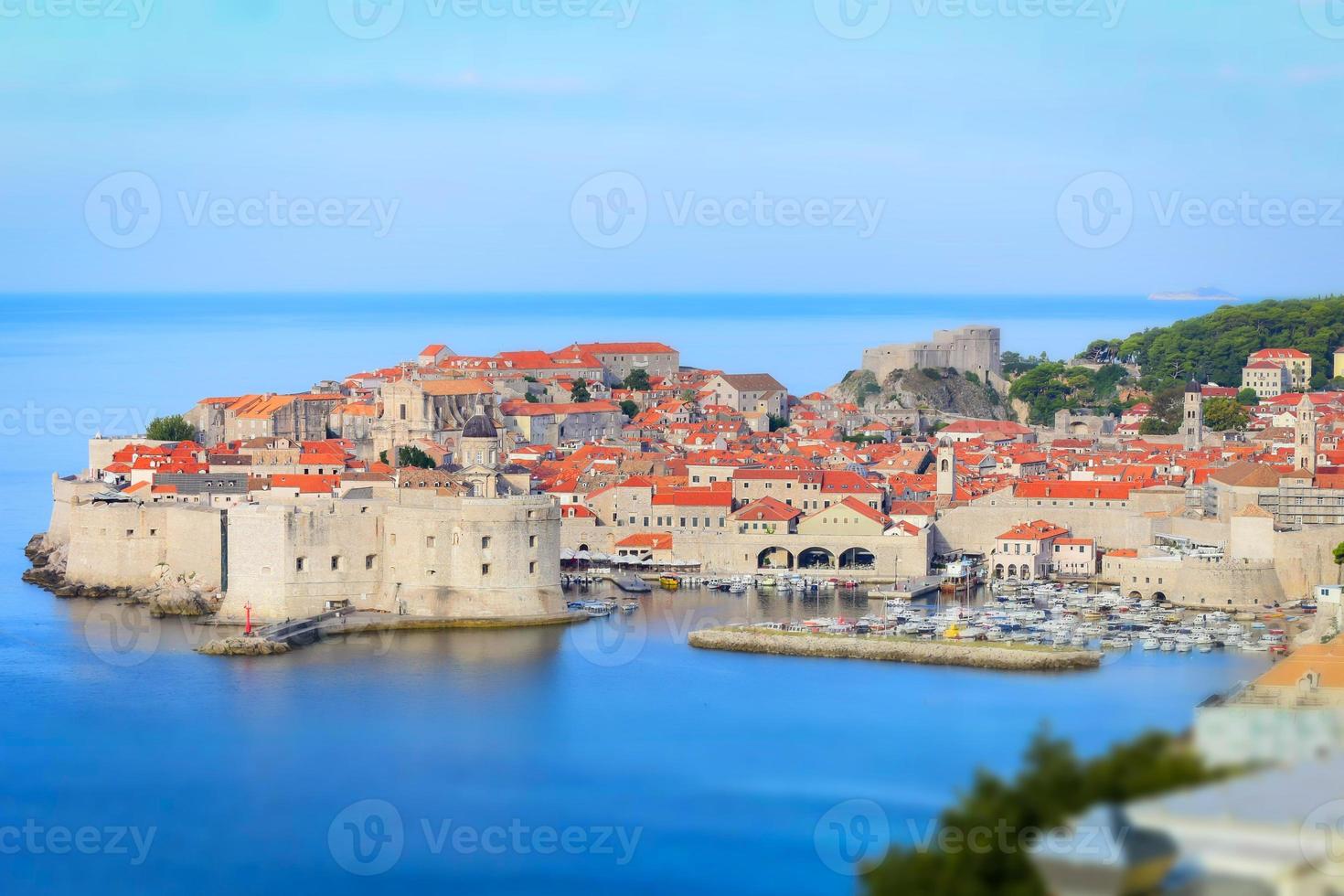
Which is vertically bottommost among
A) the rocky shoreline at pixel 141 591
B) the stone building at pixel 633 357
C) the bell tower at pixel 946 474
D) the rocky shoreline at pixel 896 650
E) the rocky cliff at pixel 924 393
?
the rocky shoreline at pixel 896 650

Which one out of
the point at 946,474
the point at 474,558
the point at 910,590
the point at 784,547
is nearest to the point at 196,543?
the point at 474,558

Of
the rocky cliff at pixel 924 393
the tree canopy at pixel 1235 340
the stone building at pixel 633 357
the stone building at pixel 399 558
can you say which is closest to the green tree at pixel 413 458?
the stone building at pixel 399 558

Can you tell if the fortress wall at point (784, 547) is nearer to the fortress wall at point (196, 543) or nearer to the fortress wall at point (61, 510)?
the fortress wall at point (196, 543)

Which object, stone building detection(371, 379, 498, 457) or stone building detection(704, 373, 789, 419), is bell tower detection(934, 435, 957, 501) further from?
stone building detection(704, 373, 789, 419)

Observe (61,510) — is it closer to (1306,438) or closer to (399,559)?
(399,559)

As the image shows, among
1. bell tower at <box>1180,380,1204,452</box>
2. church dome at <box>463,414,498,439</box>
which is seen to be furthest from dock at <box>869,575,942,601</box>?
bell tower at <box>1180,380,1204,452</box>

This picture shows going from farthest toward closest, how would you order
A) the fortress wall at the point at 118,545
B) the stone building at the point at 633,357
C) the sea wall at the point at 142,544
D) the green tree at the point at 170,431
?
the stone building at the point at 633,357 → the green tree at the point at 170,431 → the fortress wall at the point at 118,545 → the sea wall at the point at 142,544
